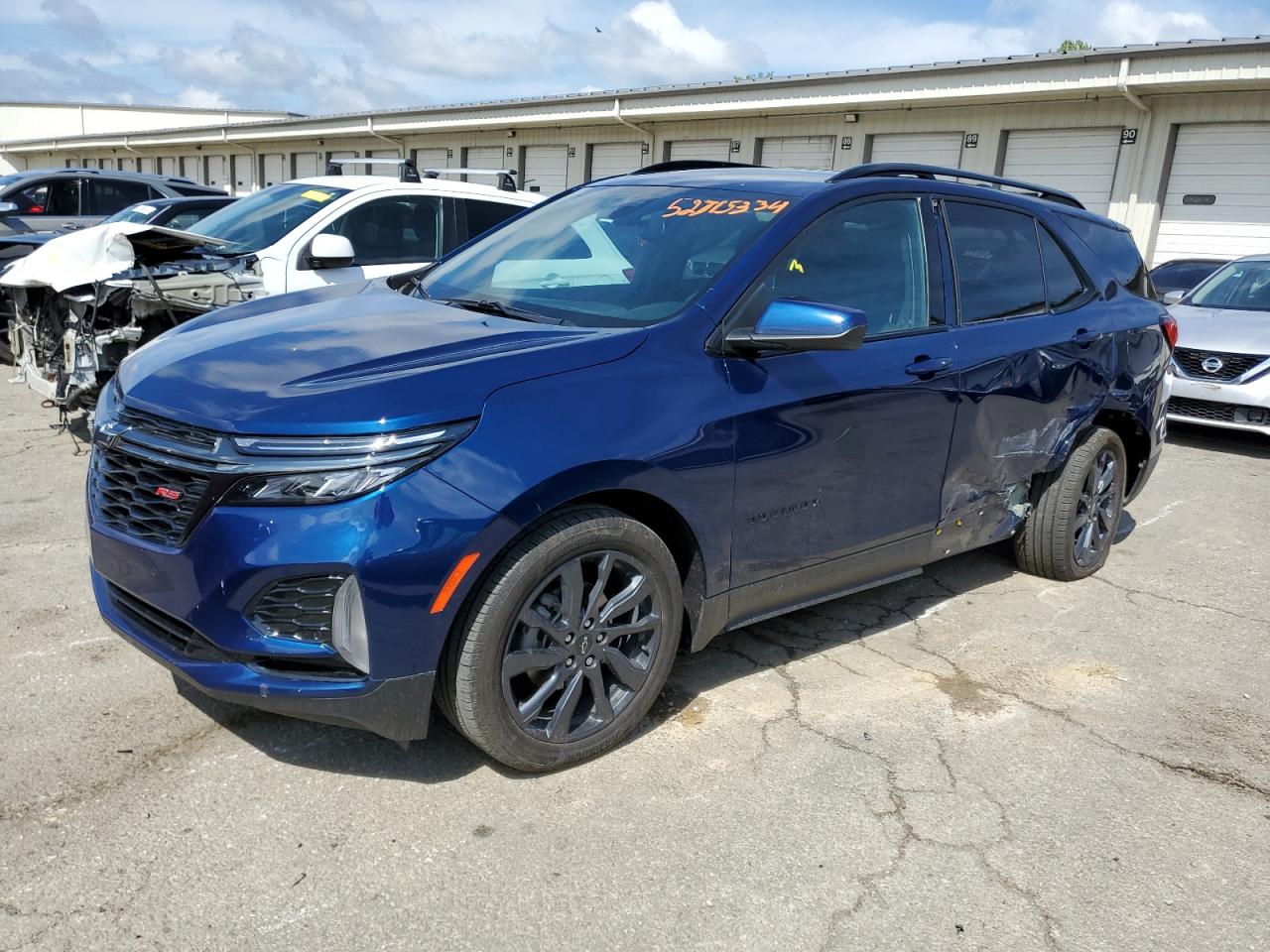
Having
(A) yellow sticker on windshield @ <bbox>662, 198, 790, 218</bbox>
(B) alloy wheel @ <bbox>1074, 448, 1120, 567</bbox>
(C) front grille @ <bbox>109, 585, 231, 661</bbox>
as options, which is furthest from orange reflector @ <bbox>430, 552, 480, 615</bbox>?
(B) alloy wheel @ <bbox>1074, 448, 1120, 567</bbox>

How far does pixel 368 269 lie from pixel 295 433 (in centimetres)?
512

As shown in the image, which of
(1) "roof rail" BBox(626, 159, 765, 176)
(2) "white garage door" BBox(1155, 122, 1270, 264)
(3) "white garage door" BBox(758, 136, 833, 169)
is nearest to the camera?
(1) "roof rail" BBox(626, 159, 765, 176)

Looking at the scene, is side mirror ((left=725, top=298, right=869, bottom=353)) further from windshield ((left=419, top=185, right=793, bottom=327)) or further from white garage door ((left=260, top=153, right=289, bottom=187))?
white garage door ((left=260, top=153, right=289, bottom=187))

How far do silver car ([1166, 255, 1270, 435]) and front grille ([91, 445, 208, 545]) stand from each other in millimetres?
8254

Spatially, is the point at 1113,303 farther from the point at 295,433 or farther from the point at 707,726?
the point at 295,433

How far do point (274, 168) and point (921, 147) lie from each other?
24.9 meters

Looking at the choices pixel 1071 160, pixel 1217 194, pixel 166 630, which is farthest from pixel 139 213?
pixel 1217 194

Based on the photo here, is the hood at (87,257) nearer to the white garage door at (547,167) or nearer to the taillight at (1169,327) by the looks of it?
the taillight at (1169,327)

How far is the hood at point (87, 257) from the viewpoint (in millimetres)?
5941

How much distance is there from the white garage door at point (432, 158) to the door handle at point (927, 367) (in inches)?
954

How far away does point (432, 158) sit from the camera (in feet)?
88.7

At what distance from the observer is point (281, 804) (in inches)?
113

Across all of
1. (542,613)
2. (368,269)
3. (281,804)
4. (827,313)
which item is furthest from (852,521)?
(368,269)

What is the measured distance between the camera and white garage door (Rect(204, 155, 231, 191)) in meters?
37.4
